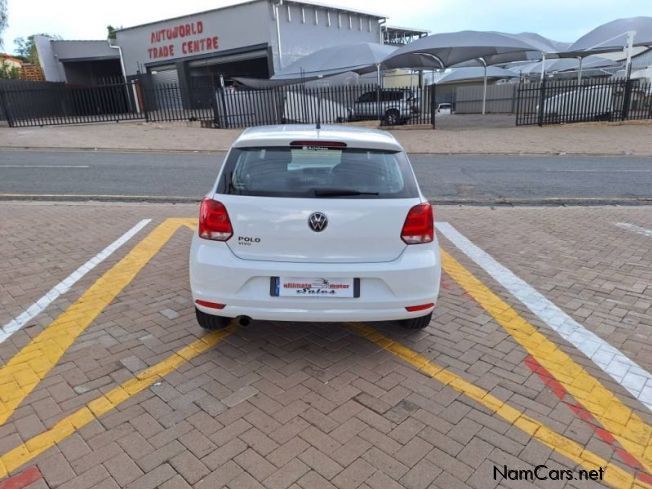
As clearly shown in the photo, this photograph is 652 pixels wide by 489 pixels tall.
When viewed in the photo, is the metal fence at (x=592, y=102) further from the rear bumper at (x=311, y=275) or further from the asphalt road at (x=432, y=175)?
the rear bumper at (x=311, y=275)

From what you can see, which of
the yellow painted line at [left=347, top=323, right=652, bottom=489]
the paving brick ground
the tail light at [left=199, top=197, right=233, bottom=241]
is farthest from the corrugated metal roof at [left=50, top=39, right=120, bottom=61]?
the yellow painted line at [left=347, top=323, right=652, bottom=489]

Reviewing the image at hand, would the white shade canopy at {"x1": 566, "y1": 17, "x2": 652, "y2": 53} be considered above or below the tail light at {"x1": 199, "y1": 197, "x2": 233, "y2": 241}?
above

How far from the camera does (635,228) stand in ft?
22.4

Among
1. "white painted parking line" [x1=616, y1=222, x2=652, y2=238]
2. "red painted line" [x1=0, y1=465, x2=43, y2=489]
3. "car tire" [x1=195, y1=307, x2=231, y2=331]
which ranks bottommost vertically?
"white painted parking line" [x1=616, y1=222, x2=652, y2=238]

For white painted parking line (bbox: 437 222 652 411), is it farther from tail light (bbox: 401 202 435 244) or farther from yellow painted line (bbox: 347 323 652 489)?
tail light (bbox: 401 202 435 244)

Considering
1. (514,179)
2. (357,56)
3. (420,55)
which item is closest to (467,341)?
(514,179)

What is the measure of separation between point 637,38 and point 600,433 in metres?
25.6

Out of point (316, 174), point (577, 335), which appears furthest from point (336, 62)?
point (577, 335)

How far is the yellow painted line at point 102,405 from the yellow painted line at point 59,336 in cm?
36

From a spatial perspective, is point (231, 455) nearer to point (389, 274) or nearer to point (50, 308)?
point (389, 274)

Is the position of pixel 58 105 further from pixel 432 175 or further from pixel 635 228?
pixel 635 228

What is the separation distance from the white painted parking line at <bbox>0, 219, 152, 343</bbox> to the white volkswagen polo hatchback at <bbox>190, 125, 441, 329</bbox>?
70.1 inches

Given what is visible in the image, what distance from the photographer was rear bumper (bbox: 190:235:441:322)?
10.5 ft

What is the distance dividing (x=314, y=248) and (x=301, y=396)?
3.11 ft
